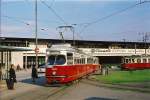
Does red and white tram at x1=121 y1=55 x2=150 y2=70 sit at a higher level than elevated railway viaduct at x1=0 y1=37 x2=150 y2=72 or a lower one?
lower

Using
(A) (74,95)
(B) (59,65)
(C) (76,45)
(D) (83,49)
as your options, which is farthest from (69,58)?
(C) (76,45)

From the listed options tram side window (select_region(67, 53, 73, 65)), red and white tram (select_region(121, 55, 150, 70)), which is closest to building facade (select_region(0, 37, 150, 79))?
red and white tram (select_region(121, 55, 150, 70))

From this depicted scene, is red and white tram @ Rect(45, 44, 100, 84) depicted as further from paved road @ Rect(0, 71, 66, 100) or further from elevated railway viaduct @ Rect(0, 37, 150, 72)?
elevated railway viaduct @ Rect(0, 37, 150, 72)

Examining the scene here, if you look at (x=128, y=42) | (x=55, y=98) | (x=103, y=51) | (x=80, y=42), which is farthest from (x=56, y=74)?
(x=128, y=42)

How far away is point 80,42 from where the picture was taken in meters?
140

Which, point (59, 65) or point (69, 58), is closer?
point (59, 65)

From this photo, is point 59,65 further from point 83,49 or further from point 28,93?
point 83,49

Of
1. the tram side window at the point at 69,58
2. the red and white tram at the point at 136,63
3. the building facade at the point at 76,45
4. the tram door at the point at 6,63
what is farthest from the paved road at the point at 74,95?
the red and white tram at the point at 136,63

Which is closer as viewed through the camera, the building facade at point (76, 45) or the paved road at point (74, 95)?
the paved road at point (74, 95)

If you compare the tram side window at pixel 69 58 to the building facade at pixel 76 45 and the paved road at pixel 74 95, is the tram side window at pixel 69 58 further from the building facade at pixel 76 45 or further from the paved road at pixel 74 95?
the building facade at pixel 76 45

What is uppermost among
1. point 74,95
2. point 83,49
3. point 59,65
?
point 83,49

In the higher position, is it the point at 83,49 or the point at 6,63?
the point at 83,49

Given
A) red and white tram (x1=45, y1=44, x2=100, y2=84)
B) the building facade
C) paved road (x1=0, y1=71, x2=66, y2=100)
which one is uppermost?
the building facade

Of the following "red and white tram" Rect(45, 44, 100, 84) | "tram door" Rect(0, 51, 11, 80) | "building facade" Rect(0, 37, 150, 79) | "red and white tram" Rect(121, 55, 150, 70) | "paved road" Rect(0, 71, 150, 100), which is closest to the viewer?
"paved road" Rect(0, 71, 150, 100)
